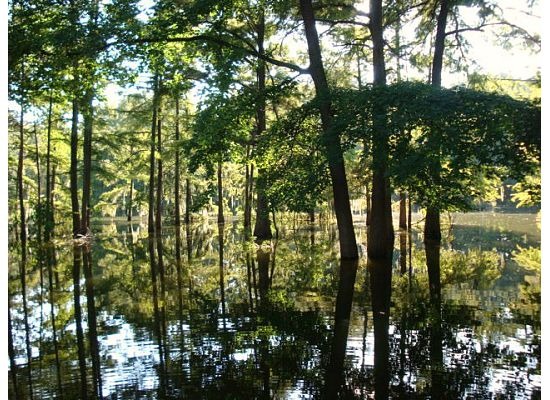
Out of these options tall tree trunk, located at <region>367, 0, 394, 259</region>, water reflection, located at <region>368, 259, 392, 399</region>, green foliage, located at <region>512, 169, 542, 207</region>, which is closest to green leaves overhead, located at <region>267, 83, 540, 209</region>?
green foliage, located at <region>512, 169, 542, 207</region>

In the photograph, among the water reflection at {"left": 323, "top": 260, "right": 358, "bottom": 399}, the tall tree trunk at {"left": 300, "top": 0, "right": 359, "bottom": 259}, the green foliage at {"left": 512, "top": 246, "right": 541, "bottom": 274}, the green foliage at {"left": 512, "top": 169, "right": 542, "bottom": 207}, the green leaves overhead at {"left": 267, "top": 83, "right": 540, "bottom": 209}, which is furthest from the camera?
the tall tree trunk at {"left": 300, "top": 0, "right": 359, "bottom": 259}

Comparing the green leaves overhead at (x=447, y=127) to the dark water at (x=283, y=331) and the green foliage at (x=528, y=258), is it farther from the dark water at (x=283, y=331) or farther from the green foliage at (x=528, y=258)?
the green foliage at (x=528, y=258)

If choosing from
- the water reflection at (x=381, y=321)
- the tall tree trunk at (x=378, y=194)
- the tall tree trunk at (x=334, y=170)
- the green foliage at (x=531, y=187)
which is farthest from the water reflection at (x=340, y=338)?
the green foliage at (x=531, y=187)

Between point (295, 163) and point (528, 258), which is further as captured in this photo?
point (528, 258)

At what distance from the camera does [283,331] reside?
659 cm

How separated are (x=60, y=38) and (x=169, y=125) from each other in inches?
818

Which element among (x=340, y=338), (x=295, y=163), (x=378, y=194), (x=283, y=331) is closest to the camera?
(x=340, y=338)

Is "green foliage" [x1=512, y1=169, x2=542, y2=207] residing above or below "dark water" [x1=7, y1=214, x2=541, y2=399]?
above

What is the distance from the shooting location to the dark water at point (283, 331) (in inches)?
184

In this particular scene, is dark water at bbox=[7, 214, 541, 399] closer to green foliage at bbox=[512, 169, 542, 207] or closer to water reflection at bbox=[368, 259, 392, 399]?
water reflection at bbox=[368, 259, 392, 399]

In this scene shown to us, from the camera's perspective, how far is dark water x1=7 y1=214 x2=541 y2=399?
4.68m

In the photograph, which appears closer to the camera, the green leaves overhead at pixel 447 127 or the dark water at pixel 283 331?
the dark water at pixel 283 331

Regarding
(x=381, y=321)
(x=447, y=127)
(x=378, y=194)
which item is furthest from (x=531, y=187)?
(x=378, y=194)

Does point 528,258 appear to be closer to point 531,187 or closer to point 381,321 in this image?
point 531,187
